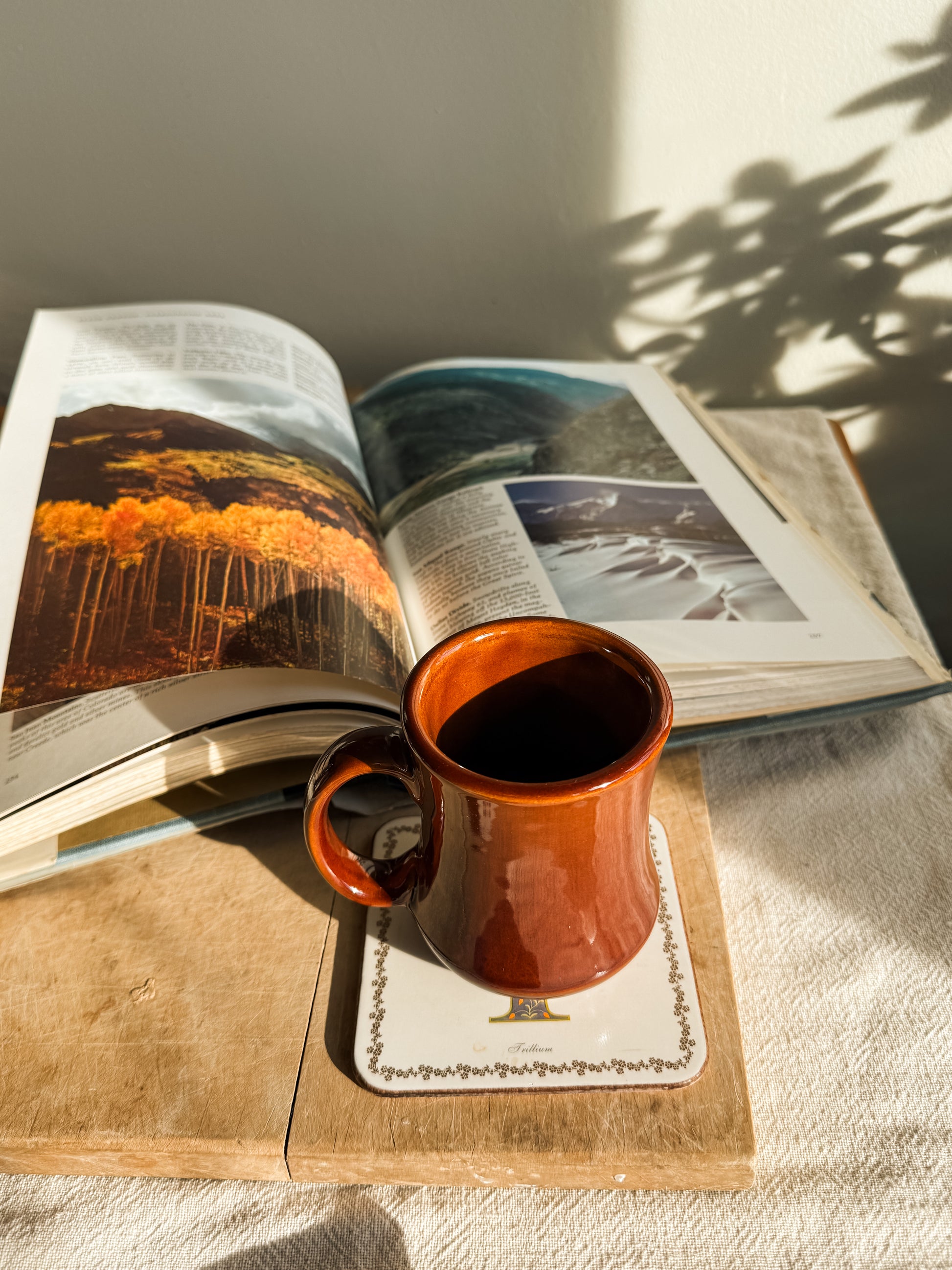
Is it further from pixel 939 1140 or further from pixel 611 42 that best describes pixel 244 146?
pixel 939 1140

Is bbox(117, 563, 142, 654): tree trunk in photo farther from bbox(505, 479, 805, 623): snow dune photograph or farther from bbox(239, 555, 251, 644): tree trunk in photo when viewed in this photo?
bbox(505, 479, 805, 623): snow dune photograph

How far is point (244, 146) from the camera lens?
2.61ft

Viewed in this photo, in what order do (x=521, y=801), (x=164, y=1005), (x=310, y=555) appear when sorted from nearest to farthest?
1. (x=521, y=801)
2. (x=164, y=1005)
3. (x=310, y=555)

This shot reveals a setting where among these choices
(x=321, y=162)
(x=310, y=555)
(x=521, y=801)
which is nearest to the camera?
(x=521, y=801)

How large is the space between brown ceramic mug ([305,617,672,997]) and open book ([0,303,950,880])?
0.09 meters

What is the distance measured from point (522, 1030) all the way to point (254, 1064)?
0.11m

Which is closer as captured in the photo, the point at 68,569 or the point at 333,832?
the point at 333,832

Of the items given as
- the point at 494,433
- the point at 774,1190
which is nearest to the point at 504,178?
the point at 494,433

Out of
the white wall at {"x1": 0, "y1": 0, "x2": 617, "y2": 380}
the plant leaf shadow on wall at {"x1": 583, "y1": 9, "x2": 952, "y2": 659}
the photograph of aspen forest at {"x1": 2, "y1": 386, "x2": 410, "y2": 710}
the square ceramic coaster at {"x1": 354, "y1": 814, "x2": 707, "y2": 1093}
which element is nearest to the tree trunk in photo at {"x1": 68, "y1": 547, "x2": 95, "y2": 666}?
the photograph of aspen forest at {"x1": 2, "y1": 386, "x2": 410, "y2": 710}

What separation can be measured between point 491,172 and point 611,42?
5.5 inches

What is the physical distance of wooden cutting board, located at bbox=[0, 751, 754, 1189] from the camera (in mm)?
347

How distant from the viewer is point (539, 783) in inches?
13.1

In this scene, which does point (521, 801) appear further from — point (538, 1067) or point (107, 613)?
point (107, 613)

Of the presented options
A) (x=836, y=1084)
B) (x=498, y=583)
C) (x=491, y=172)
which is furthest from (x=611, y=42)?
(x=836, y=1084)
